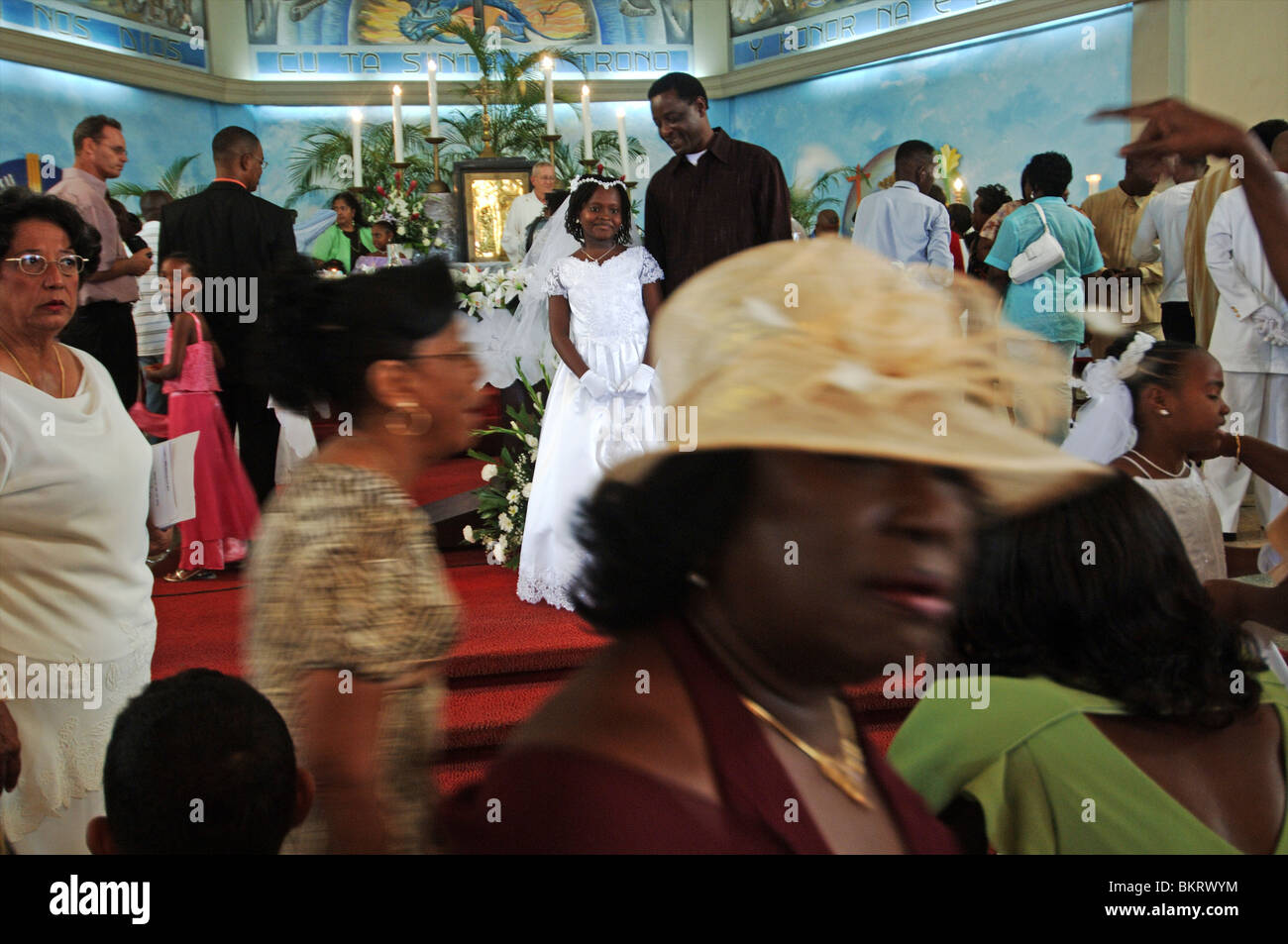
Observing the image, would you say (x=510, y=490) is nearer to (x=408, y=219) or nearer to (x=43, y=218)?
(x=43, y=218)

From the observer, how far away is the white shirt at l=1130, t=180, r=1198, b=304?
623cm

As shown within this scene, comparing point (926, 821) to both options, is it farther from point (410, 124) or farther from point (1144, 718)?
point (410, 124)

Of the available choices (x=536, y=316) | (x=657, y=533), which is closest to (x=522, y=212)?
(x=536, y=316)

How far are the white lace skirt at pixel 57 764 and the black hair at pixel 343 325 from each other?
891 mm

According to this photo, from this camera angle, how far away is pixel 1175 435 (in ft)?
9.34

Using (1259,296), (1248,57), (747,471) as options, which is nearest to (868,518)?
(747,471)

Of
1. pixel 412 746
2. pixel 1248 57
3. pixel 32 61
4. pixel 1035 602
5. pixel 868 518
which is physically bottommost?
pixel 412 746

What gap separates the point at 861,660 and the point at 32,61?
13.5 meters

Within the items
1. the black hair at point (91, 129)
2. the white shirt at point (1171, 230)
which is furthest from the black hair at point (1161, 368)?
the black hair at point (91, 129)

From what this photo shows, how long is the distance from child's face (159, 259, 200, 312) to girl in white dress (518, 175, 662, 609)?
182 centimetres

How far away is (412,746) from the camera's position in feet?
5.22

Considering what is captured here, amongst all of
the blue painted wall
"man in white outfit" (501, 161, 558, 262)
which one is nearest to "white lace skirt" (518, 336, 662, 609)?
"man in white outfit" (501, 161, 558, 262)

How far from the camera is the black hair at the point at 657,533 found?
93 centimetres

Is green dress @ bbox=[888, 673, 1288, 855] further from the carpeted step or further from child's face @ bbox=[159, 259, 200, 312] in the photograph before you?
child's face @ bbox=[159, 259, 200, 312]
